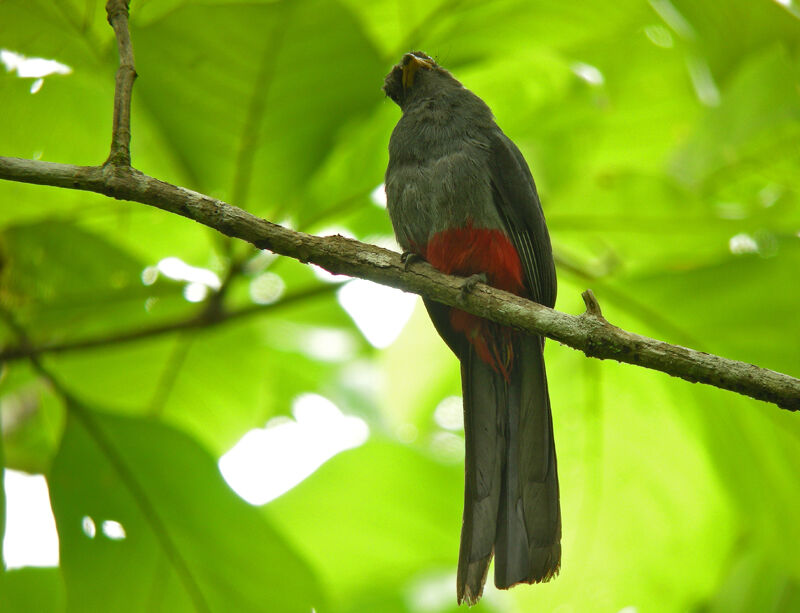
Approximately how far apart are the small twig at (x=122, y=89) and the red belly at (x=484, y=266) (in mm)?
1491

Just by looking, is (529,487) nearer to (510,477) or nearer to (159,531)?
(510,477)

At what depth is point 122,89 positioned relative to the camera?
2275 millimetres

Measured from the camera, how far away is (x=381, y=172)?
10.2ft

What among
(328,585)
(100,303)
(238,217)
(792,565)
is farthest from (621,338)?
(328,585)

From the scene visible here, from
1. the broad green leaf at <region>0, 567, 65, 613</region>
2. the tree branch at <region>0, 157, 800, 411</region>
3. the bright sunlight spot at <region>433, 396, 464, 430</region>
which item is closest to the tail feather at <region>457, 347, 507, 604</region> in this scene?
the bright sunlight spot at <region>433, 396, 464, 430</region>

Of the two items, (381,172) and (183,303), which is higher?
(381,172)

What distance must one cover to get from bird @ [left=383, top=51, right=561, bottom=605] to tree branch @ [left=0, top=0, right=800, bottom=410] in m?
0.47

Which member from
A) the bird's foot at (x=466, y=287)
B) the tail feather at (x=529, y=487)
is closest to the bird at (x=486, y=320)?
the tail feather at (x=529, y=487)

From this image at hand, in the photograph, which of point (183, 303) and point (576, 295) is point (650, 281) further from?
point (183, 303)

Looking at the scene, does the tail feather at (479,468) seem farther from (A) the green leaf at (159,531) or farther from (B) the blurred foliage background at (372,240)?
(A) the green leaf at (159,531)

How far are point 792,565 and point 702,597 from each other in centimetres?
41

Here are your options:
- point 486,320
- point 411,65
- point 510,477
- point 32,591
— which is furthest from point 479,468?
point 411,65

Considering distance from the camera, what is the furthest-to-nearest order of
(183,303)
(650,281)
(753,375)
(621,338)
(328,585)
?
1. (328,585)
2. (183,303)
3. (650,281)
4. (621,338)
5. (753,375)

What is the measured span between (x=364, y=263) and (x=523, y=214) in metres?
1.11
